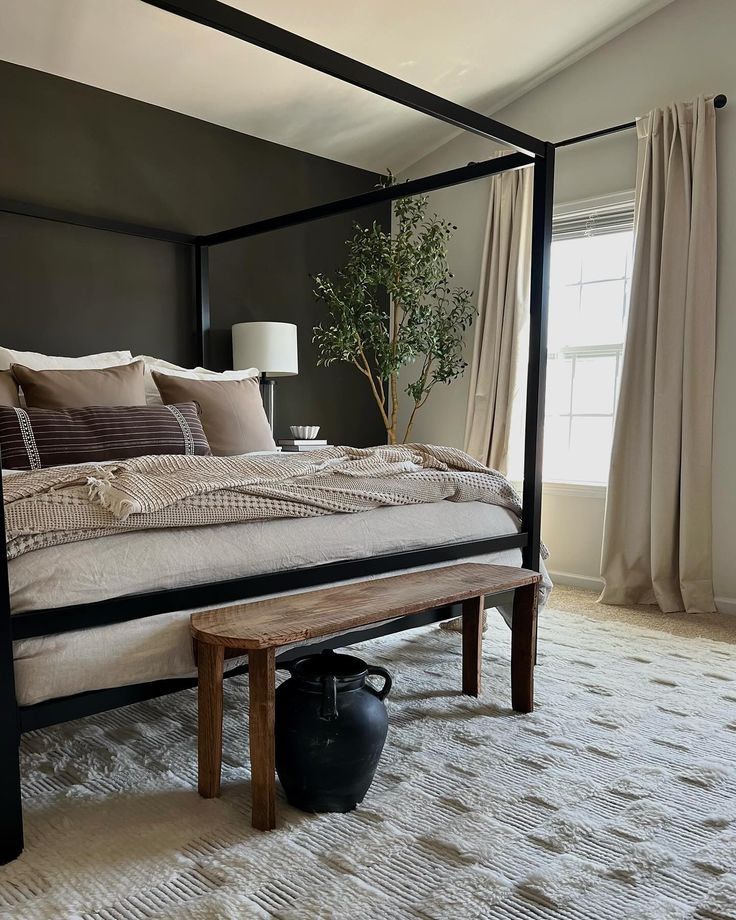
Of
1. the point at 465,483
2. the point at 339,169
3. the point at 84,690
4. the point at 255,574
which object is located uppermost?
the point at 339,169

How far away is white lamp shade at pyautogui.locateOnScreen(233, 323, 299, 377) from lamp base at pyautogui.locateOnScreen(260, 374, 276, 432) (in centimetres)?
18

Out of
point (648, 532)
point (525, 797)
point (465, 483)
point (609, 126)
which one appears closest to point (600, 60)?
point (609, 126)

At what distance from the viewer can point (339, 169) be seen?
5051 mm

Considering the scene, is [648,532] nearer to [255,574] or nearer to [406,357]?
[406,357]

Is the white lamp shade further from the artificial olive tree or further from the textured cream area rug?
the textured cream area rug

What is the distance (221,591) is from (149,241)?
106 inches

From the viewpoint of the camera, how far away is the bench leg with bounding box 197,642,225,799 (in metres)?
1.86

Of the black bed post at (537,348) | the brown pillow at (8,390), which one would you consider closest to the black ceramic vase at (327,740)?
the black bed post at (537,348)

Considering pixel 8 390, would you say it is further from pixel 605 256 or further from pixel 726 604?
pixel 726 604

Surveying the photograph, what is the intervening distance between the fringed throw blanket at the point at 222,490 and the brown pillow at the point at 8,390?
1.02 m

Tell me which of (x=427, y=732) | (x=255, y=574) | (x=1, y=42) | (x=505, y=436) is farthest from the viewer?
(x=505, y=436)

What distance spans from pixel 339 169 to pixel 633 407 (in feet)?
7.86

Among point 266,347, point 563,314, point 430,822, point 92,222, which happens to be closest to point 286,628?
point 430,822

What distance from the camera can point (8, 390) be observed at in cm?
311
